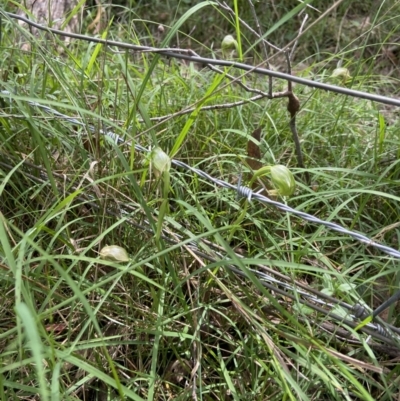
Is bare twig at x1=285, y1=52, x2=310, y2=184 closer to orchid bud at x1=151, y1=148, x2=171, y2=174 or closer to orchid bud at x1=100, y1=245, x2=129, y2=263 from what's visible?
orchid bud at x1=151, y1=148, x2=171, y2=174

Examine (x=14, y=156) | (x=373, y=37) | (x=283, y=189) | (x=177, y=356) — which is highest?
(x=283, y=189)

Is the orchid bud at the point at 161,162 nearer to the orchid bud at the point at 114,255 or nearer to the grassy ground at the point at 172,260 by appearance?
the grassy ground at the point at 172,260

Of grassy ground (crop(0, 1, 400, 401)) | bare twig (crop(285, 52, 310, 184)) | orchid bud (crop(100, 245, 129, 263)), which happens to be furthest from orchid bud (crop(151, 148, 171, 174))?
bare twig (crop(285, 52, 310, 184))

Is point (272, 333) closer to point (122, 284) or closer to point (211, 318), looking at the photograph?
point (211, 318)

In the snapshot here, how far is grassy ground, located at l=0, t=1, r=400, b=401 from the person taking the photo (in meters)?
0.91

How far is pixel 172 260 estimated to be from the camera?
111cm

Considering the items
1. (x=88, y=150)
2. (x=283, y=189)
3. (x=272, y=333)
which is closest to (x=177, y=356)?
(x=272, y=333)

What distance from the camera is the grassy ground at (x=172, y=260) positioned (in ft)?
3.00

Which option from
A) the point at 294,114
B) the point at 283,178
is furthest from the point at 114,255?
the point at 294,114

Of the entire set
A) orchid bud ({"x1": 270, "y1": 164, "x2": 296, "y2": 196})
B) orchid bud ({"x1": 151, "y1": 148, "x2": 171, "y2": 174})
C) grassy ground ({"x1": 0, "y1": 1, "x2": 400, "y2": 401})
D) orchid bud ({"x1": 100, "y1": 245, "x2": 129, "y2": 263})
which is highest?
orchid bud ({"x1": 151, "y1": 148, "x2": 171, "y2": 174})

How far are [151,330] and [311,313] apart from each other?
0.30 meters

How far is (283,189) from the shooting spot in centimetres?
91

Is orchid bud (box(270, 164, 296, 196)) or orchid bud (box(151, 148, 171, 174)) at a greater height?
orchid bud (box(151, 148, 171, 174))

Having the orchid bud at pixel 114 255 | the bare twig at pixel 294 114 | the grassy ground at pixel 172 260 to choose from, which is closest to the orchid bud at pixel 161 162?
the grassy ground at pixel 172 260
